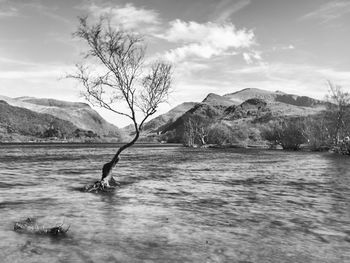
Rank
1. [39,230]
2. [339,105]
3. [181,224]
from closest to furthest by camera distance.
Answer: [39,230] → [181,224] → [339,105]

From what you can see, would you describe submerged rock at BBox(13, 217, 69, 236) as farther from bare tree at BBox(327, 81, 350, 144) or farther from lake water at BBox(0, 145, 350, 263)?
bare tree at BBox(327, 81, 350, 144)

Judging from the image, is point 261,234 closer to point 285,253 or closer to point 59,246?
point 285,253

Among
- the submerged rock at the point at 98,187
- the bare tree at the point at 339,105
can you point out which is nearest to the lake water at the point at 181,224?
the submerged rock at the point at 98,187

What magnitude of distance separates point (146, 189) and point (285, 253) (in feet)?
56.0

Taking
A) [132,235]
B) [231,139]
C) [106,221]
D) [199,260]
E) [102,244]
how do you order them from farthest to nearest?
[231,139] < [106,221] < [132,235] < [102,244] < [199,260]

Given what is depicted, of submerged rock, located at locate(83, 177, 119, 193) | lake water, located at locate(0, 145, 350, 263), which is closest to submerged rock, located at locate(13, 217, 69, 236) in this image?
lake water, located at locate(0, 145, 350, 263)

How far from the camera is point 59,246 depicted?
1188 centimetres

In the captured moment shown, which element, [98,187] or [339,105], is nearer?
[98,187]

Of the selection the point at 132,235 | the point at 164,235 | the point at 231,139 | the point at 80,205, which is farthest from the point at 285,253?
the point at 231,139

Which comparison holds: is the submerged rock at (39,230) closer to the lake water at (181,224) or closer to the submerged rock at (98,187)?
the lake water at (181,224)

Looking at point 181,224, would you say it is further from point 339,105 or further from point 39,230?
point 339,105

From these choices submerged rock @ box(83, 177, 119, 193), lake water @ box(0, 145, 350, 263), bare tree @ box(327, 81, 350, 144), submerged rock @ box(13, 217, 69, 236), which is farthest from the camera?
bare tree @ box(327, 81, 350, 144)

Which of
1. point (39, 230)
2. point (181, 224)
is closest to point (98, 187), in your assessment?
point (181, 224)

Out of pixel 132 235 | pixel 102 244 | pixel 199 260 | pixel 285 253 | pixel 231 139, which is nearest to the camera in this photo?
pixel 199 260
